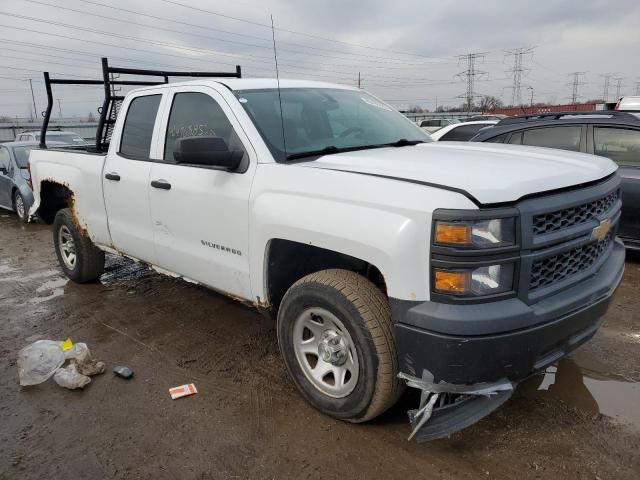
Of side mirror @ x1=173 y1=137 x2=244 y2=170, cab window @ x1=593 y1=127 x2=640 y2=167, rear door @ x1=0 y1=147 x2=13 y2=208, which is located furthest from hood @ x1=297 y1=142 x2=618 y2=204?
rear door @ x1=0 y1=147 x2=13 y2=208

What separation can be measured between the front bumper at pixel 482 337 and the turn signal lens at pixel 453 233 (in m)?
0.29

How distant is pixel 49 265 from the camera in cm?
669

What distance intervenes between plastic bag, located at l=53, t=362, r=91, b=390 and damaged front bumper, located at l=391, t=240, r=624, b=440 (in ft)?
7.39

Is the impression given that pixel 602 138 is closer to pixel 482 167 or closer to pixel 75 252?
pixel 482 167

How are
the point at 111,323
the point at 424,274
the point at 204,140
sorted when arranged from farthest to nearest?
the point at 111,323
the point at 204,140
the point at 424,274

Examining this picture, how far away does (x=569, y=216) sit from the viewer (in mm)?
2494

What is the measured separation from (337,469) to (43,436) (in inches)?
67.7

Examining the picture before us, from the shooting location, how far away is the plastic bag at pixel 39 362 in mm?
3526

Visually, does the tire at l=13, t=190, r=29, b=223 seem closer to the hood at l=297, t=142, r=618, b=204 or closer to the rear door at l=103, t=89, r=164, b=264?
the rear door at l=103, t=89, r=164, b=264

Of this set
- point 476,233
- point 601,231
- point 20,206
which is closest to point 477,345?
point 476,233

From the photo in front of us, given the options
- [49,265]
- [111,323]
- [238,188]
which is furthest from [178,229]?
[49,265]

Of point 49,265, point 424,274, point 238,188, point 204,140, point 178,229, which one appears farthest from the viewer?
point 49,265

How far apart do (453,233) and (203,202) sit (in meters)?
1.84

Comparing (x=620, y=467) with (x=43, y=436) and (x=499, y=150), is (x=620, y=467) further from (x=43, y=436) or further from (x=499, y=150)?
(x=43, y=436)
